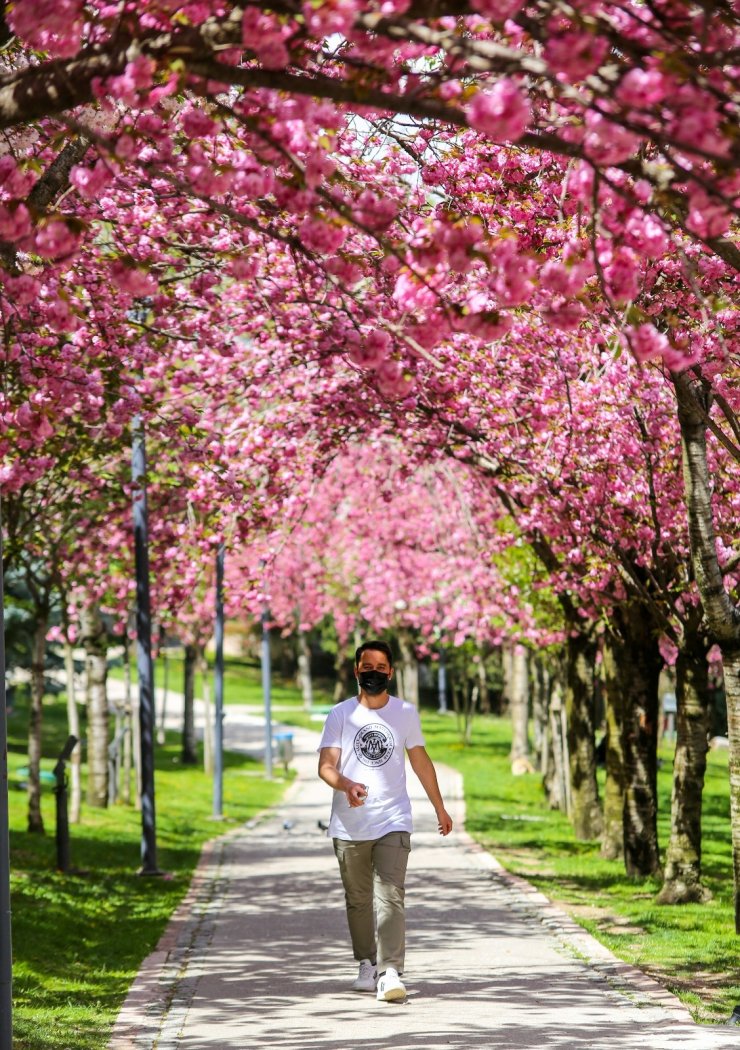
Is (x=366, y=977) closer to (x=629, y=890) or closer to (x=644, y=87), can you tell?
(x=644, y=87)

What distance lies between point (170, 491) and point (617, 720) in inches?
224

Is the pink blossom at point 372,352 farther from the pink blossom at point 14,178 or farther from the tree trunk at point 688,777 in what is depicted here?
the tree trunk at point 688,777

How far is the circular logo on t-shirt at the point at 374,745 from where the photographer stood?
352 inches

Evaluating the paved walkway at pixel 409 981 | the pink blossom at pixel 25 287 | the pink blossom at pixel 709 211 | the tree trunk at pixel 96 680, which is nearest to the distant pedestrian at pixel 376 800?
the paved walkway at pixel 409 981

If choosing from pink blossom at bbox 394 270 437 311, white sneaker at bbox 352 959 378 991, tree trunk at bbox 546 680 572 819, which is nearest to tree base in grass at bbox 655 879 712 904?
white sneaker at bbox 352 959 378 991

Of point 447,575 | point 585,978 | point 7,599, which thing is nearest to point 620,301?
point 585,978

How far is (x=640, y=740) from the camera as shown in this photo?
52.9 ft

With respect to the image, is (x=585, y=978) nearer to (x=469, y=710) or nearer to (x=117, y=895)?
(x=117, y=895)

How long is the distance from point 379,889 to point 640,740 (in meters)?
7.66

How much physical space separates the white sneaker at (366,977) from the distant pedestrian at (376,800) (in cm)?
25

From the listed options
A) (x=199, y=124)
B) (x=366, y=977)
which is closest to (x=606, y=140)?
(x=199, y=124)

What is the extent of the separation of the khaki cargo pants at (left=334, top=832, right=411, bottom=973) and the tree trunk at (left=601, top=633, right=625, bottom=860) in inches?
306

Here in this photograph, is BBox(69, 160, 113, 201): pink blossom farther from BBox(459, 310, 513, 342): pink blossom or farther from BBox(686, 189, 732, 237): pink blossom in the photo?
BBox(686, 189, 732, 237): pink blossom

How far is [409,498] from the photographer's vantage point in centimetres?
3616
